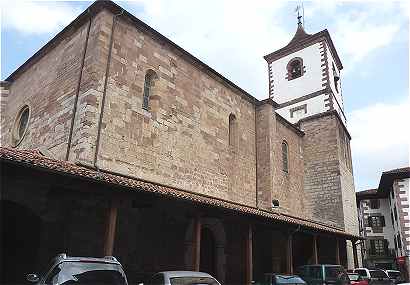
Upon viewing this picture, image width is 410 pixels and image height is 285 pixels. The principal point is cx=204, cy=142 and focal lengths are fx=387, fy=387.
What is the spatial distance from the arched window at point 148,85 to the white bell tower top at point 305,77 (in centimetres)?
1292

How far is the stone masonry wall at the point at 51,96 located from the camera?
1236cm

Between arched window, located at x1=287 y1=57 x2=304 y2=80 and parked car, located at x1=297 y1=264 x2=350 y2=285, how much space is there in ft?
53.8

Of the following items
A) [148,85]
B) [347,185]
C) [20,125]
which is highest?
[148,85]

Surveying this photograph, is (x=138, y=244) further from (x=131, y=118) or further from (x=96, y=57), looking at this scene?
(x=96, y=57)

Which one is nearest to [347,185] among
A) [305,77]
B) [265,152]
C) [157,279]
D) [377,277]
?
[377,277]

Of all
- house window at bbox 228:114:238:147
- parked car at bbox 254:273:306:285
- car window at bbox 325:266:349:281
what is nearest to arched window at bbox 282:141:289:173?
house window at bbox 228:114:238:147

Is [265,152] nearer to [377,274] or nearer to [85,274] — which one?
[377,274]

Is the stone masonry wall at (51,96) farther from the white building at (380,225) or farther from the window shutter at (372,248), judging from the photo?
the window shutter at (372,248)

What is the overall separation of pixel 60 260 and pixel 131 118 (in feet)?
24.3

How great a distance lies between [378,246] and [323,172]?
15620 mm

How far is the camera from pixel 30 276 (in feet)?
18.2

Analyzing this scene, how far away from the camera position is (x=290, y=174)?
Answer: 805 inches

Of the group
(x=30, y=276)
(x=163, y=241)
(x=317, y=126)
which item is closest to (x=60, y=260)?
(x=30, y=276)

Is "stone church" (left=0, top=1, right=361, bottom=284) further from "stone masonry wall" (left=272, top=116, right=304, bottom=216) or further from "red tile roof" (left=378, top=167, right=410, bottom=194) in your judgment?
"red tile roof" (left=378, top=167, right=410, bottom=194)
